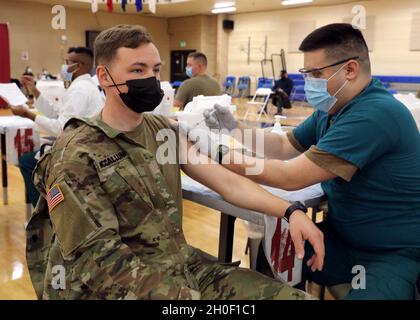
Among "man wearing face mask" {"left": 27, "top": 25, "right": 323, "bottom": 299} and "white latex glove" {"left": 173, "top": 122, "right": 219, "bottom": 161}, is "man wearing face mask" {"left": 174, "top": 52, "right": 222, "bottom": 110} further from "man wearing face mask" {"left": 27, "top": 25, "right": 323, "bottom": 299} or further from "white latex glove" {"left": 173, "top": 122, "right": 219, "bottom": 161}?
"man wearing face mask" {"left": 27, "top": 25, "right": 323, "bottom": 299}

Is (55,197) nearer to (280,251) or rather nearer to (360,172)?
(280,251)

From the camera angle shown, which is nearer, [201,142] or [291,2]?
[201,142]

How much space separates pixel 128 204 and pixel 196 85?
3.74 metres

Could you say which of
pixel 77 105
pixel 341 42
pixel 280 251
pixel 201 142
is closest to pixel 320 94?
pixel 341 42

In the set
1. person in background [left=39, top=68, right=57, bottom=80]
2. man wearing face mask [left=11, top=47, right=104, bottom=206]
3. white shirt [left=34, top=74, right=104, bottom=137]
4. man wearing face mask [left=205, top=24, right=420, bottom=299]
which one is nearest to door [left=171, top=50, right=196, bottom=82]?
person in background [left=39, top=68, right=57, bottom=80]

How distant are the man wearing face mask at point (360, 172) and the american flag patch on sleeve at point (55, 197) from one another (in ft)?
2.19

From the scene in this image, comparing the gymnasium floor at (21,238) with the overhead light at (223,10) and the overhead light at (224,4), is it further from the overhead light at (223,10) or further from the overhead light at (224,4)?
the overhead light at (223,10)

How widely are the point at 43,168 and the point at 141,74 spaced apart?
452mm

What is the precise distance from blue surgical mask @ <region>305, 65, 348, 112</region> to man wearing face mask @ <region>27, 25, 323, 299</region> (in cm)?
46

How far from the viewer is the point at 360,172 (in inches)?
58.4

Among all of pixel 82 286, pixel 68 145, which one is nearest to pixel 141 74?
pixel 68 145

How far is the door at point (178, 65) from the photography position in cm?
1725

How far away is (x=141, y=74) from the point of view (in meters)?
1.47

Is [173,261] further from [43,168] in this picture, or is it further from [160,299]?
[43,168]
